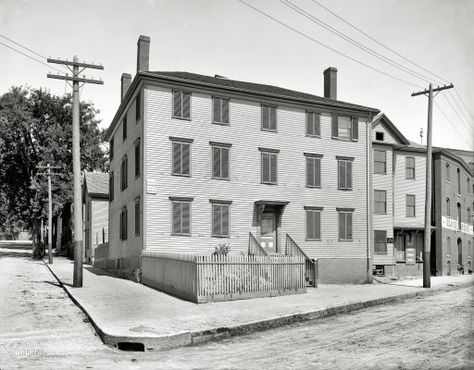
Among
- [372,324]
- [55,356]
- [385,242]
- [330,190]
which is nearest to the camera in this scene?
[55,356]

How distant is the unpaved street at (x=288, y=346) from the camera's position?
27.8 feet

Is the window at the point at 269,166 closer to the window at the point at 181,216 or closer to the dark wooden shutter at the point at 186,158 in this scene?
the dark wooden shutter at the point at 186,158

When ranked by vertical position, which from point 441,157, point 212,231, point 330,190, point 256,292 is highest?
point 441,157

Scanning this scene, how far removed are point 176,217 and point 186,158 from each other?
2.83 meters

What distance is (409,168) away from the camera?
3872 centimetres

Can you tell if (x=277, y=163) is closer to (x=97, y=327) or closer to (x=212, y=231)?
(x=212, y=231)

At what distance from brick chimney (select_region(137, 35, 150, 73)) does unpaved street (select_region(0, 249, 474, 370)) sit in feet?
52.4

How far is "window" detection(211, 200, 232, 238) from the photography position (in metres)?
25.4

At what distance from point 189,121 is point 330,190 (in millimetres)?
8781

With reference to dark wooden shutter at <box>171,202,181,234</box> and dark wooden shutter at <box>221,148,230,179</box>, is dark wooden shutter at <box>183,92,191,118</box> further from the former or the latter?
dark wooden shutter at <box>171,202,181,234</box>

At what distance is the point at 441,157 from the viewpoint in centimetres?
4072

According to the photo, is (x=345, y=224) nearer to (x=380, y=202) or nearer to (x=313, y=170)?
(x=313, y=170)

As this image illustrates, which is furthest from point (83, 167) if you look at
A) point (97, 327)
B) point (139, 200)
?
point (97, 327)

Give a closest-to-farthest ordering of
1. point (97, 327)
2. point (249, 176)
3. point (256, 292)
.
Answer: point (97, 327) → point (256, 292) → point (249, 176)
